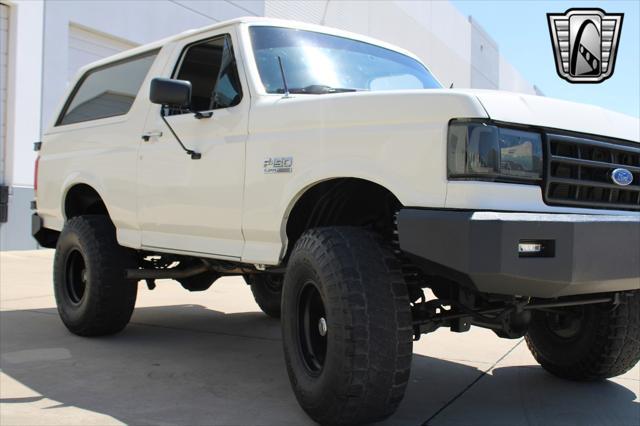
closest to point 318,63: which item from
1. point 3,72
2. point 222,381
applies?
point 222,381

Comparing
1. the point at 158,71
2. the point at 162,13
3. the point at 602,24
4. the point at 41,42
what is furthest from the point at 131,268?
the point at 602,24

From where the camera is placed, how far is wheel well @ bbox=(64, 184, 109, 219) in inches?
218

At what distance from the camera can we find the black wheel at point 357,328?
9.57ft

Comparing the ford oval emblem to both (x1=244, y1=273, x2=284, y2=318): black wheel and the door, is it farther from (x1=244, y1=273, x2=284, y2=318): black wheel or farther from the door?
(x1=244, y1=273, x2=284, y2=318): black wheel

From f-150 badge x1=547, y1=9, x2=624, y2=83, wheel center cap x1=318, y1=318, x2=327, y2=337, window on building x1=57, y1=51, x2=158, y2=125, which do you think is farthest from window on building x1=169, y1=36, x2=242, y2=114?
f-150 badge x1=547, y1=9, x2=624, y2=83

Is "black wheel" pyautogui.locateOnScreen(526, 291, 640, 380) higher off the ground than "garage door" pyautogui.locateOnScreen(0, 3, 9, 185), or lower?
lower

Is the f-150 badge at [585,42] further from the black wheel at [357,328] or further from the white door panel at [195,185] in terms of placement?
the black wheel at [357,328]

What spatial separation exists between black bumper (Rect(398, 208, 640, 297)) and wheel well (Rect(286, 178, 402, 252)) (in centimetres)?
62

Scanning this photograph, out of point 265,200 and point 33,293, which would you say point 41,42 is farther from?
point 265,200

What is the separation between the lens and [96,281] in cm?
495

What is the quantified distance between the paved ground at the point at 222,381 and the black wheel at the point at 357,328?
0.43 meters

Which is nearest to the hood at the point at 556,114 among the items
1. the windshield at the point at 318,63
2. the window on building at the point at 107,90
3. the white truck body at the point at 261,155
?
the white truck body at the point at 261,155

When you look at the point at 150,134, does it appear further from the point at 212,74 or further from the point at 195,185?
the point at 195,185

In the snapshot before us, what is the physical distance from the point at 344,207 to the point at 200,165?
1.00 metres
